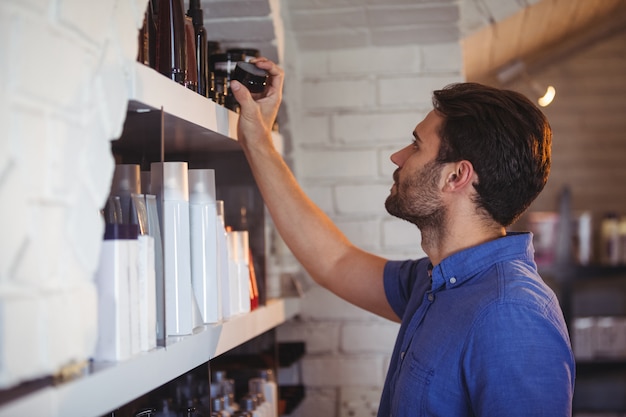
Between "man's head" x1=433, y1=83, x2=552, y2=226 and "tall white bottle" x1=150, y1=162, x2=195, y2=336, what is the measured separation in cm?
59

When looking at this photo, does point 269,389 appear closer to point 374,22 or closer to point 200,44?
point 200,44

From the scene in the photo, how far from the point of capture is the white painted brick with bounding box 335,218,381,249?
2.20 metres

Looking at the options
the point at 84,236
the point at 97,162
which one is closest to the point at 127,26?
the point at 97,162

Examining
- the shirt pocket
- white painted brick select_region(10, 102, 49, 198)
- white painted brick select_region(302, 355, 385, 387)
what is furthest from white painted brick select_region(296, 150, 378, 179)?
white painted brick select_region(10, 102, 49, 198)

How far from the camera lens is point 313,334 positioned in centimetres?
223

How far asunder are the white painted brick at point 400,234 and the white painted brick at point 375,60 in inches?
18.1

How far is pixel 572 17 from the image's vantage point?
2.95 meters

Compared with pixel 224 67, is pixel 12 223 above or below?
below

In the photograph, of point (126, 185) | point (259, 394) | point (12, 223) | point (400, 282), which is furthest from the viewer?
point (400, 282)

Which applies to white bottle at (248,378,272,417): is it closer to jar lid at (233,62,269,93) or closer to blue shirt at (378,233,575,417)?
blue shirt at (378,233,575,417)

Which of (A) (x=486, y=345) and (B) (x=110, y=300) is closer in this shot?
(B) (x=110, y=300)

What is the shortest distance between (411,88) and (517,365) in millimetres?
1148

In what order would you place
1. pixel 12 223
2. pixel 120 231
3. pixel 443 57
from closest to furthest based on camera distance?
pixel 12 223, pixel 120 231, pixel 443 57

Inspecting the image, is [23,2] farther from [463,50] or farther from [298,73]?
[463,50]
